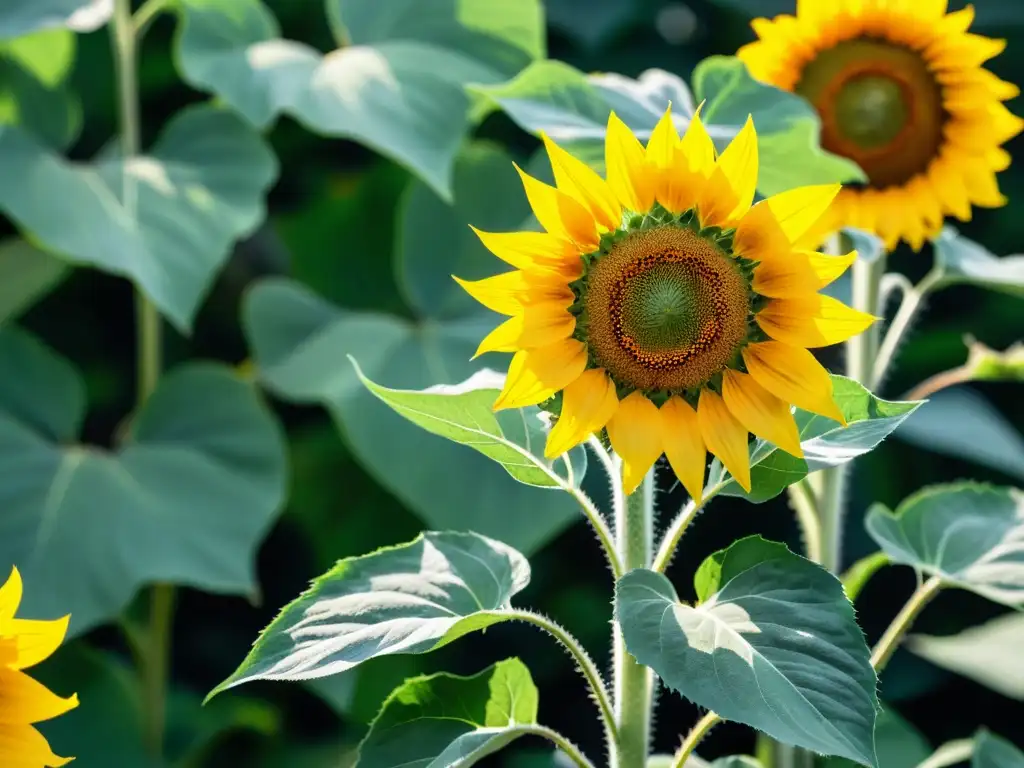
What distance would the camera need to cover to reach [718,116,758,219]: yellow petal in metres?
0.44

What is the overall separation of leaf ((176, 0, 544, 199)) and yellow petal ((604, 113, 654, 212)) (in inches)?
13.6

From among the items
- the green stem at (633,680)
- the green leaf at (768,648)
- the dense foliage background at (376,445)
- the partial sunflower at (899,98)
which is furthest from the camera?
the dense foliage background at (376,445)

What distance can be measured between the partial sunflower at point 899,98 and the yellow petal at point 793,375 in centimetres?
24

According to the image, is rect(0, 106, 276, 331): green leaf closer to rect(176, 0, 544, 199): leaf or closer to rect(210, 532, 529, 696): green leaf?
rect(176, 0, 544, 199): leaf

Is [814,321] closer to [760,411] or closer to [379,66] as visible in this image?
[760,411]

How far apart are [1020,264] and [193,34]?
576 millimetres

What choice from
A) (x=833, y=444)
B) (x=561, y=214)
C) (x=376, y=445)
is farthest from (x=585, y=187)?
(x=376, y=445)

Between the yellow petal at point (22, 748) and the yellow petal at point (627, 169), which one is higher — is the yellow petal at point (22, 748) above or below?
below

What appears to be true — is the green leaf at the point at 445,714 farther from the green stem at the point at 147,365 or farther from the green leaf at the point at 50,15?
the green leaf at the point at 50,15

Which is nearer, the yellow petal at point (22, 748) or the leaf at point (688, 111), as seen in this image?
the yellow petal at point (22, 748)

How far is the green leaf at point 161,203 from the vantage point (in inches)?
32.1

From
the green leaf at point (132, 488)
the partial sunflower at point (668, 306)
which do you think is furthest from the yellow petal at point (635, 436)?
the green leaf at point (132, 488)

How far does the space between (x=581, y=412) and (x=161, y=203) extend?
1.72 ft

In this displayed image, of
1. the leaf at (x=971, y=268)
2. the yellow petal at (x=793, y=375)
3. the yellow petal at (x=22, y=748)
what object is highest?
the yellow petal at (x=793, y=375)
